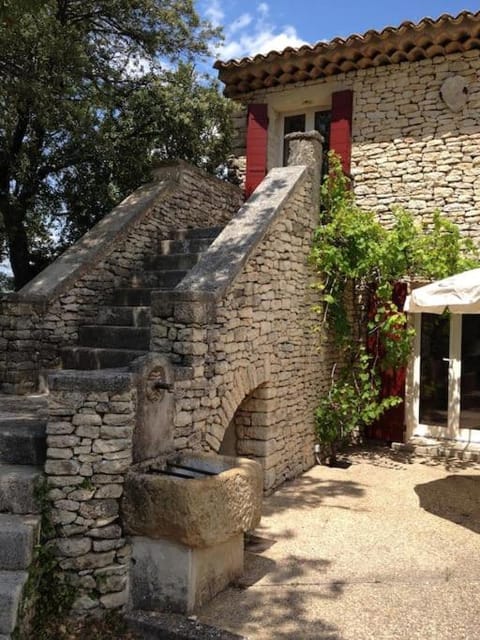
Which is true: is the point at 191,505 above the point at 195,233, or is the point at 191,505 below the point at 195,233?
below

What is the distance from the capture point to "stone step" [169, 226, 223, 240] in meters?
6.95

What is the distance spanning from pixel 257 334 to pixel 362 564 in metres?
2.26

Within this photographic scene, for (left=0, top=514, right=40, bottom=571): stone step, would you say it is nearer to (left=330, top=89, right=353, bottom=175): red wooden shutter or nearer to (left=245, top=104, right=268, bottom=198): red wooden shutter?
(left=245, top=104, right=268, bottom=198): red wooden shutter

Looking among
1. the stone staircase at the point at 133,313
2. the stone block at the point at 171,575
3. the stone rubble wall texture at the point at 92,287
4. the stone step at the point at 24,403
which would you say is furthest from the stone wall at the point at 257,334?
the stone rubble wall texture at the point at 92,287

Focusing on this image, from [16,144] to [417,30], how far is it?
5820mm

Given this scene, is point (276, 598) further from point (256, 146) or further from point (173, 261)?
point (256, 146)

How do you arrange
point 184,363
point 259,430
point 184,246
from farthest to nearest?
1. point 184,246
2. point 259,430
3. point 184,363

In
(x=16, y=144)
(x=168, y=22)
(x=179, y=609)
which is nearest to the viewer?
(x=179, y=609)

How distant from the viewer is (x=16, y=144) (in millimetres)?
8078

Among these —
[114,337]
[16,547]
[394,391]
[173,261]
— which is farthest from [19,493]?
[394,391]

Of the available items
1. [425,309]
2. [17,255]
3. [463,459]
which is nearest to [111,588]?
[425,309]

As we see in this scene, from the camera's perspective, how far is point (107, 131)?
27.7 ft

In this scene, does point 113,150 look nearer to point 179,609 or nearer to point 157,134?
point 157,134

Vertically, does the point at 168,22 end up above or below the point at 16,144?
above
